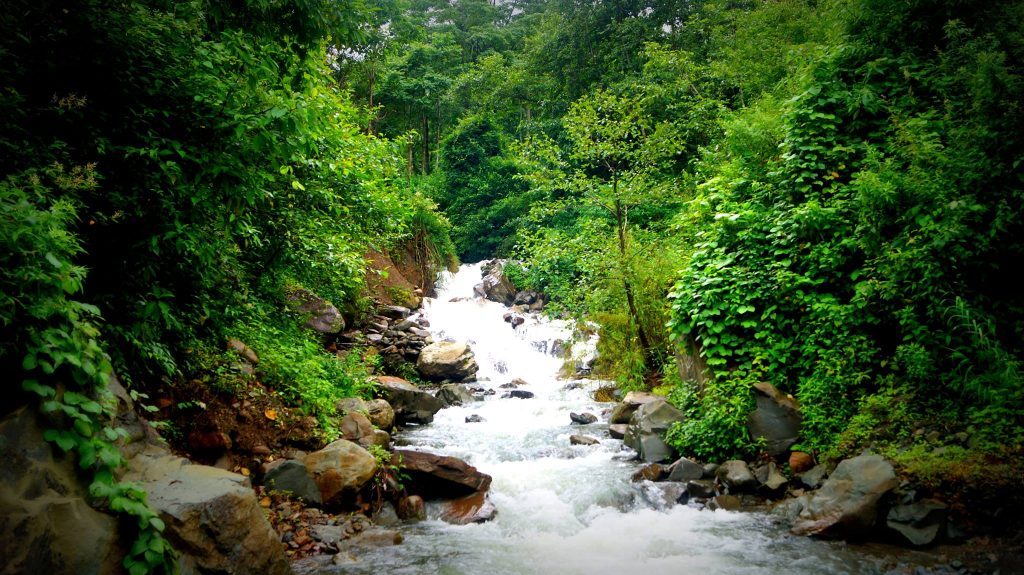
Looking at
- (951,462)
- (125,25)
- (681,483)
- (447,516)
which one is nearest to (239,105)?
(125,25)

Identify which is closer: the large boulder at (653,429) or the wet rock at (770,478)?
the wet rock at (770,478)

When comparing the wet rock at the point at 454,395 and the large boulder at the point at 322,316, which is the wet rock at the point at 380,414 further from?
the large boulder at the point at 322,316

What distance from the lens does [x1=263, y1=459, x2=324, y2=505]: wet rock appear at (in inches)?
241

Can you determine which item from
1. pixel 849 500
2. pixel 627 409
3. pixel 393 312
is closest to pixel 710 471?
pixel 849 500

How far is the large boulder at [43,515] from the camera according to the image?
3.06 m

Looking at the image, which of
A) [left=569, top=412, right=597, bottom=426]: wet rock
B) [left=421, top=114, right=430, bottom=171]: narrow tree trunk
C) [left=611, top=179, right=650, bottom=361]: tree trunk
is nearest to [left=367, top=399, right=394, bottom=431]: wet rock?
[left=569, top=412, right=597, bottom=426]: wet rock

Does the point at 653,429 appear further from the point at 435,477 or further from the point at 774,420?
the point at 435,477

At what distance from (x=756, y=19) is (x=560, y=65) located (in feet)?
43.3

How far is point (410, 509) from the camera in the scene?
6.89m

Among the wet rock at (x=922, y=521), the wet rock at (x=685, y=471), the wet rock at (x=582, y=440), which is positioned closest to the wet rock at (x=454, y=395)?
the wet rock at (x=582, y=440)

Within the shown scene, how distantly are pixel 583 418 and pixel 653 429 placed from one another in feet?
9.05

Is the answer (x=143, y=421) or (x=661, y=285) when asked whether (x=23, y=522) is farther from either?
(x=661, y=285)

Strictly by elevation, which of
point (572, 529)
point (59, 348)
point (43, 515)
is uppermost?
point (59, 348)

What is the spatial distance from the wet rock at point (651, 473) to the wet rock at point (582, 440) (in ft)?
5.37
